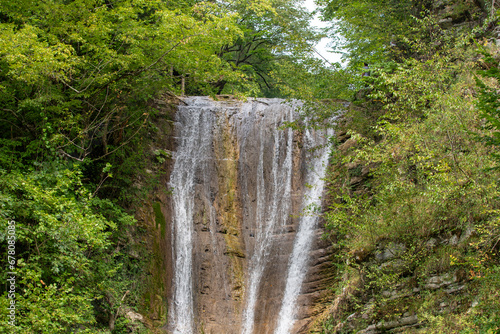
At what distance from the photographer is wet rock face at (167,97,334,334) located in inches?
448

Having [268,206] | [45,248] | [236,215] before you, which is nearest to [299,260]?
[268,206]

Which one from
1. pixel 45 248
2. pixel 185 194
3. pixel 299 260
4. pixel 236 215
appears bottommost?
pixel 299 260

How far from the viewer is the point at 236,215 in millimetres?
13219

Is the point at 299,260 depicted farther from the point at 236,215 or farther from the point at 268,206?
the point at 236,215

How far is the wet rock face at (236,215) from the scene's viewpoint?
11.4 m

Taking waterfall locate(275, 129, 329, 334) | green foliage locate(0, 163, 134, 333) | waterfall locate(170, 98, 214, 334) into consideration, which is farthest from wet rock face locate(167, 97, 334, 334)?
green foliage locate(0, 163, 134, 333)

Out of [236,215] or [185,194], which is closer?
[236,215]

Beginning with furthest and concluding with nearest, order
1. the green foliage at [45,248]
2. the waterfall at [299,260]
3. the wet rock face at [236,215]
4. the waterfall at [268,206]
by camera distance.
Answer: the waterfall at [268,206] < the wet rock face at [236,215] < the waterfall at [299,260] < the green foliage at [45,248]

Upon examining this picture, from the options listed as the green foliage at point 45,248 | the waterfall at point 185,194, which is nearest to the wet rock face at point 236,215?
the waterfall at point 185,194

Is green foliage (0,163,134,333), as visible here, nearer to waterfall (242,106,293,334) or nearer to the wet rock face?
the wet rock face

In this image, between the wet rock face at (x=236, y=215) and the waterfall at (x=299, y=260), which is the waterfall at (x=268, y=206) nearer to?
the wet rock face at (x=236, y=215)

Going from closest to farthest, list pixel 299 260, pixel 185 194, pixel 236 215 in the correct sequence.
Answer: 1. pixel 299 260
2. pixel 236 215
3. pixel 185 194

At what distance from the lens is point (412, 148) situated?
26.7 ft

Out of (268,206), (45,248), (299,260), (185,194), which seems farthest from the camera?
(185,194)
